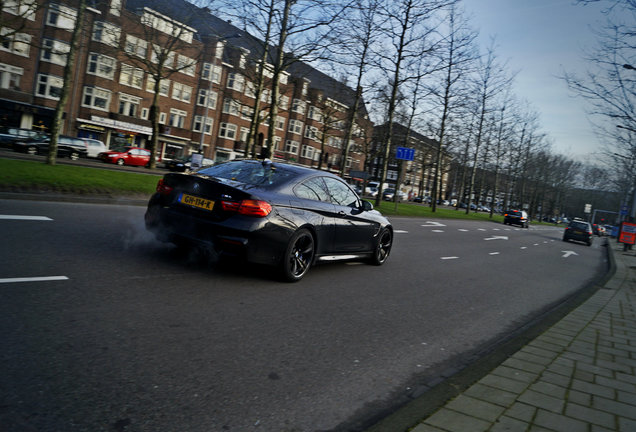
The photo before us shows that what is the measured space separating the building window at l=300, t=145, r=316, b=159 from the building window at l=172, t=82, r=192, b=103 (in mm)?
20769

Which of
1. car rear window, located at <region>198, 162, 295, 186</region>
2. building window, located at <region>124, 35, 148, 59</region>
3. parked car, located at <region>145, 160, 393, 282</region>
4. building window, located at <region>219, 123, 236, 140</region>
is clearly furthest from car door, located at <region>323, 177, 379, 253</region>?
building window, located at <region>219, 123, 236, 140</region>

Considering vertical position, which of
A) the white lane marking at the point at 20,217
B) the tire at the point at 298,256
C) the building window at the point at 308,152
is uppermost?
the building window at the point at 308,152

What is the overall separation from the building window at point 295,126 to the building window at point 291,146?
1.58 m

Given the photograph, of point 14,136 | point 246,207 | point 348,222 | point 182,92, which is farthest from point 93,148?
point 246,207

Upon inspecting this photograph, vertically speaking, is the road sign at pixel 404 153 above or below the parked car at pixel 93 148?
above

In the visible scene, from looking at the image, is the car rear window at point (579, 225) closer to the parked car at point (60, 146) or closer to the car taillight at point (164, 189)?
the car taillight at point (164, 189)

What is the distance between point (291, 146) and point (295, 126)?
Result: 2.99 meters

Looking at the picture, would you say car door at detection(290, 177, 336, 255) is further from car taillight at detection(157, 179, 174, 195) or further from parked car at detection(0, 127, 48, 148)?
parked car at detection(0, 127, 48, 148)

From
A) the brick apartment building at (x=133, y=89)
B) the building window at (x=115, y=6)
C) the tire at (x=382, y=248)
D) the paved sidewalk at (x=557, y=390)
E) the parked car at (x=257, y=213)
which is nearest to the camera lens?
the paved sidewalk at (x=557, y=390)

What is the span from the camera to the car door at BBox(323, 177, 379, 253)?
6.88 m

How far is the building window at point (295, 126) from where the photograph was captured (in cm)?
6575

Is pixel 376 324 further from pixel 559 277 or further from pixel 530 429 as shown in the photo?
pixel 559 277

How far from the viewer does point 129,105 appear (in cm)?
4547

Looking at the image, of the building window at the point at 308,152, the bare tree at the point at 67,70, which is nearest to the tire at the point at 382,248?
the bare tree at the point at 67,70
